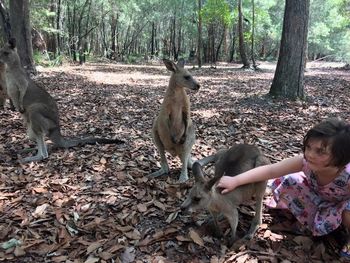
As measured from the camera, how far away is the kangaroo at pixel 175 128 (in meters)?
4.36

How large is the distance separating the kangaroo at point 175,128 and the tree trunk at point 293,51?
3876mm

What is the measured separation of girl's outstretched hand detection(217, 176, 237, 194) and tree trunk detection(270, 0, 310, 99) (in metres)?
5.42

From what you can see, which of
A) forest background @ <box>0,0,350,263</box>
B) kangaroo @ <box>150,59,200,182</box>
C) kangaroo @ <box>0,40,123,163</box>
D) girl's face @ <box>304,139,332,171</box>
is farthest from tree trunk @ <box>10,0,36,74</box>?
girl's face @ <box>304,139,332,171</box>

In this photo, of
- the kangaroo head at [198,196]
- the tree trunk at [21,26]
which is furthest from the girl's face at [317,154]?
the tree trunk at [21,26]

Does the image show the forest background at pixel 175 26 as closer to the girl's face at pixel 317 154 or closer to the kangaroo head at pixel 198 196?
the kangaroo head at pixel 198 196

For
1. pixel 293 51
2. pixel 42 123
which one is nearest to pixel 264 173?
pixel 42 123

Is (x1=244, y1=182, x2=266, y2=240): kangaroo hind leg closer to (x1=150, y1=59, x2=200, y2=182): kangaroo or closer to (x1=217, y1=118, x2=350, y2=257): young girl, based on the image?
(x1=217, y1=118, x2=350, y2=257): young girl

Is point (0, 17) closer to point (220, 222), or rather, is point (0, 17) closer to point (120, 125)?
point (120, 125)

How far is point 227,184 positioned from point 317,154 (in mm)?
707

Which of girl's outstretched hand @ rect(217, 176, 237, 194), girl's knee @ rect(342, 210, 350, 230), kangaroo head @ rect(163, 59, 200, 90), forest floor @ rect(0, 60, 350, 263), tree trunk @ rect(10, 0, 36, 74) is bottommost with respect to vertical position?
forest floor @ rect(0, 60, 350, 263)

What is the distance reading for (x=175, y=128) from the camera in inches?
173

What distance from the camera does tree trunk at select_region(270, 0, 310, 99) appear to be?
7598 mm

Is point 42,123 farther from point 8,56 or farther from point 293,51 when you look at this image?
point 293,51

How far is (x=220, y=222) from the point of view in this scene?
11.2 ft
